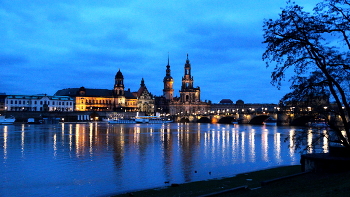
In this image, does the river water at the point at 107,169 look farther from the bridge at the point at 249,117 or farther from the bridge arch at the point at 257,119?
the bridge arch at the point at 257,119

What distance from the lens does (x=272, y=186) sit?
55.3 ft

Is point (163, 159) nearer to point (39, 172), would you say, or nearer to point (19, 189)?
point (39, 172)

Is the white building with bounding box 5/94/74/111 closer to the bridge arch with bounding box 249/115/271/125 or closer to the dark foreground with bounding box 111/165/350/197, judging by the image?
the bridge arch with bounding box 249/115/271/125

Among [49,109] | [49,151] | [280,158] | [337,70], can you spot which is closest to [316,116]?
[337,70]

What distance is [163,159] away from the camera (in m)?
34.2

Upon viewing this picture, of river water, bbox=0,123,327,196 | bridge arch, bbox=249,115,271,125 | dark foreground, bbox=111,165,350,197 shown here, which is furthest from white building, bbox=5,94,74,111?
dark foreground, bbox=111,165,350,197

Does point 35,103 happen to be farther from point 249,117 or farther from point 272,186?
point 272,186

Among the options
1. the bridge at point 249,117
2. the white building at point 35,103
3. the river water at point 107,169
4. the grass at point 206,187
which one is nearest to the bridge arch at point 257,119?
the bridge at point 249,117

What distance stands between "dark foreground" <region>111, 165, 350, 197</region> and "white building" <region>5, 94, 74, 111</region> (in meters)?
160

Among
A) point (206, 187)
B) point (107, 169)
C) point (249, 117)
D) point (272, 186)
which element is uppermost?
point (249, 117)

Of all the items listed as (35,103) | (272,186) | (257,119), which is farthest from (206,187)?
(35,103)

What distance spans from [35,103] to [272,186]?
168791 mm

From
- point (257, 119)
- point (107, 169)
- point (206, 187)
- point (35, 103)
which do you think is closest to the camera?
point (206, 187)

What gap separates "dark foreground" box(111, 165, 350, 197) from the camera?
45.5ft
